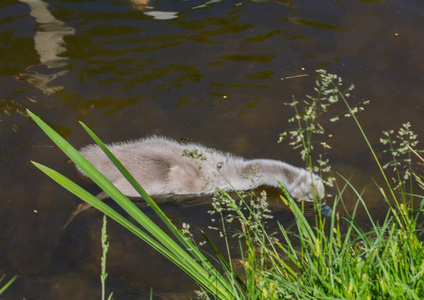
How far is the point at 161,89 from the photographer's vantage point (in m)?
4.24

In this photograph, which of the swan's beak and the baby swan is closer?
the swan's beak

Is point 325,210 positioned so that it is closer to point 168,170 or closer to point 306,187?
point 306,187

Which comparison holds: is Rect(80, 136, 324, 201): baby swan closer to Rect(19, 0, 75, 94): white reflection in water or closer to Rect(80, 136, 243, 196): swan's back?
Rect(80, 136, 243, 196): swan's back

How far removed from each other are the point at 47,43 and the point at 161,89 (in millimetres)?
897

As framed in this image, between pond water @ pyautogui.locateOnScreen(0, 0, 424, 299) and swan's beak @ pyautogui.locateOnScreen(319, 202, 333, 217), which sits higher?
pond water @ pyautogui.locateOnScreen(0, 0, 424, 299)

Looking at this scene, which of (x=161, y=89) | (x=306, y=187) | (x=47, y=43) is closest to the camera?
(x=306, y=187)

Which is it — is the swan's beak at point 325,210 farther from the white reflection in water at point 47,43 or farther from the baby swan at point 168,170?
the white reflection in water at point 47,43

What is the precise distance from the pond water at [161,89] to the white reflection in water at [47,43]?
1 centimetres

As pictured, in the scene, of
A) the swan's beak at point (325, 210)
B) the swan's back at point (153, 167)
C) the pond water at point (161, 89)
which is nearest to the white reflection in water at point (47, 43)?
the pond water at point (161, 89)

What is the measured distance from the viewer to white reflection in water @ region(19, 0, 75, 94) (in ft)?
13.9

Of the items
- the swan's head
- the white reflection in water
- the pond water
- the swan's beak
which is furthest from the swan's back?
the white reflection in water

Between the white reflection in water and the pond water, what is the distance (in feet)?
0.04

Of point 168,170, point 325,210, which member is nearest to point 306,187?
point 325,210

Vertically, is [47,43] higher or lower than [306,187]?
higher
